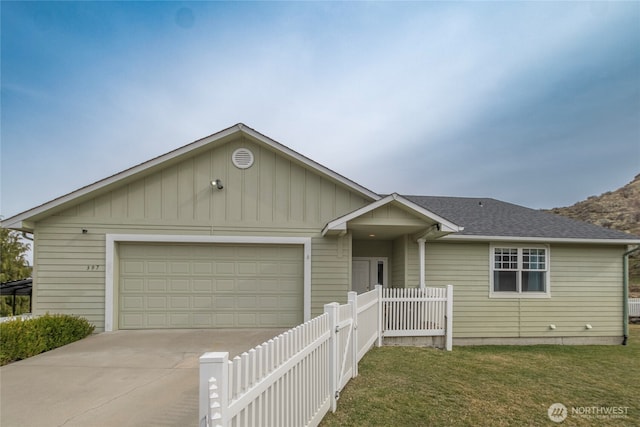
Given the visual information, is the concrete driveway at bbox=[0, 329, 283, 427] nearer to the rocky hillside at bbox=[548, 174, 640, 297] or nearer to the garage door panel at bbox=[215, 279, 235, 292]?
the garage door panel at bbox=[215, 279, 235, 292]

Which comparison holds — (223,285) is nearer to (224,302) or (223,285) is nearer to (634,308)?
(224,302)

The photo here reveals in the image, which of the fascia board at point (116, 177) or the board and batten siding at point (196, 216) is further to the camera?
the board and batten siding at point (196, 216)

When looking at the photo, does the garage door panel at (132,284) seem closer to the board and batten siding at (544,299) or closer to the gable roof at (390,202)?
the gable roof at (390,202)

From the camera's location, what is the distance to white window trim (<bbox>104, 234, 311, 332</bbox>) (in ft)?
28.2

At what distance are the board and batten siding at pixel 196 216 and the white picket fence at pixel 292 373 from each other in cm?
255

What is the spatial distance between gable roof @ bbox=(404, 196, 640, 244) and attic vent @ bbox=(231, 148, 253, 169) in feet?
16.7

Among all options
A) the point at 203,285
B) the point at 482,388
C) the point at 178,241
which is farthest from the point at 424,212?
the point at 178,241

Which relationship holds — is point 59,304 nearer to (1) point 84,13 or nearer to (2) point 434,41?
(1) point 84,13

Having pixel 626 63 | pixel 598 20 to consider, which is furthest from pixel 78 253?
pixel 626 63

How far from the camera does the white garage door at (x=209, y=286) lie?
350 inches

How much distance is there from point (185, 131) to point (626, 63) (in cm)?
2388

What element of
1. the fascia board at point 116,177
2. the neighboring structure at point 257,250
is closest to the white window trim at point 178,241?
the neighboring structure at point 257,250

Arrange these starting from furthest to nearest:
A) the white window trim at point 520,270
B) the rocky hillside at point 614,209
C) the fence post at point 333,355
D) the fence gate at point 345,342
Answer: the rocky hillside at point 614,209 < the white window trim at point 520,270 < the fence gate at point 345,342 < the fence post at point 333,355

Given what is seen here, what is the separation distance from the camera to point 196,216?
9039 millimetres
